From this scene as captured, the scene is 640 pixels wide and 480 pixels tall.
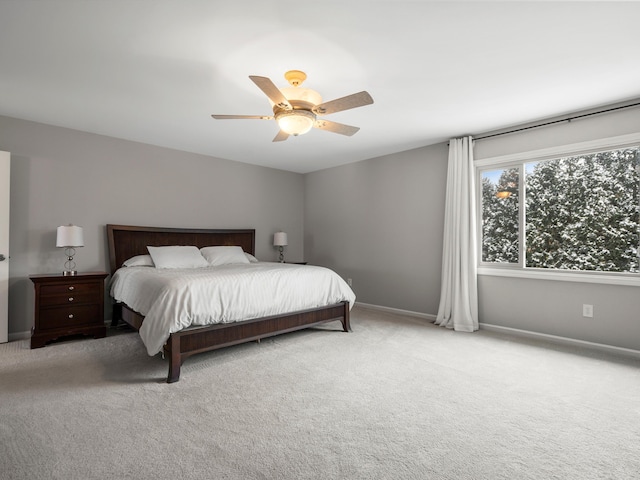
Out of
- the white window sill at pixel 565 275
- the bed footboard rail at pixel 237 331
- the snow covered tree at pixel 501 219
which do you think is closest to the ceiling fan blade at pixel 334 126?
the bed footboard rail at pixel 237 331

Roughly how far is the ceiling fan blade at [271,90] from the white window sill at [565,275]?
317 centimetres

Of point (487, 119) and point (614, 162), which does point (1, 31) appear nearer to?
point (487, 119)

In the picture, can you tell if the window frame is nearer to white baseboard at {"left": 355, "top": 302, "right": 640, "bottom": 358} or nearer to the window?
the window

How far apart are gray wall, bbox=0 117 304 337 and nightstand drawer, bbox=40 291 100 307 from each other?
598 mm

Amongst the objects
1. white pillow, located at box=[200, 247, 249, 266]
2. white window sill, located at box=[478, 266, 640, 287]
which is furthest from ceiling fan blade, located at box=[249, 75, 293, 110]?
white window sill, located at box=[478, 266, 640, 287]

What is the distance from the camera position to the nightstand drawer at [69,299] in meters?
3.52

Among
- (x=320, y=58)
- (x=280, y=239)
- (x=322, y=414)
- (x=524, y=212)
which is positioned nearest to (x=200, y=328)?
(x=322, y=414)

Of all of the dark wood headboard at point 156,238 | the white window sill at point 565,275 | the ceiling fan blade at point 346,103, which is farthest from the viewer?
the dark wood headboard at point 156,238

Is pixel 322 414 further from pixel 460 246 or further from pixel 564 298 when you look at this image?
pixel 564 298

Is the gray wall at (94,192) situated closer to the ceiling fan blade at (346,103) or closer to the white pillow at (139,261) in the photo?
the white pillow at (139,261)

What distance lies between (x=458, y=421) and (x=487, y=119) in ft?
10.4

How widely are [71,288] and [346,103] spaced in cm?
348

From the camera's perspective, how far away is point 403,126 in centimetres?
400

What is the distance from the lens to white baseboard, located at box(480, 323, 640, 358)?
3.27m
